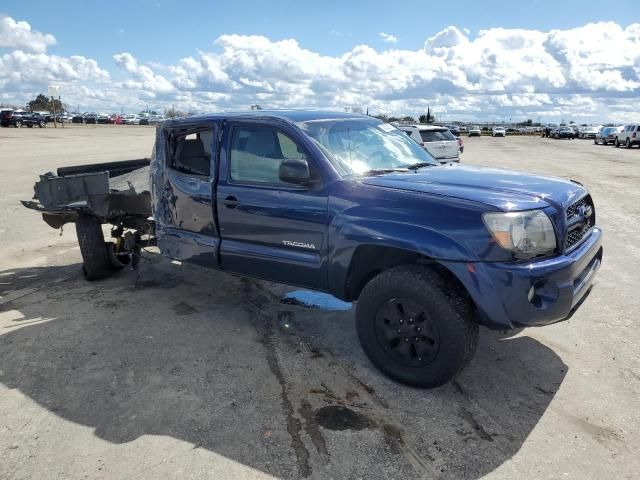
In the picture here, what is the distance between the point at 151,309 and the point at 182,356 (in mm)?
1189

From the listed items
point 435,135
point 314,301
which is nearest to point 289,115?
point 314,301

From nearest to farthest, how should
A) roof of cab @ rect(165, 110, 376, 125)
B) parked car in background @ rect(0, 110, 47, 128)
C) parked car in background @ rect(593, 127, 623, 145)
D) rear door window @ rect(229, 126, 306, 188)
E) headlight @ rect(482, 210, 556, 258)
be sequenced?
headlight @ rect(482, 210, 556, 258), rear door window @ rect(229, 126, 306, 188), roof of cab @ rect(165, 110, 376, 125), parked car in background @ rect(593, 127, 623, 145), parked car in background @ rect(0, 110, 47, 128)

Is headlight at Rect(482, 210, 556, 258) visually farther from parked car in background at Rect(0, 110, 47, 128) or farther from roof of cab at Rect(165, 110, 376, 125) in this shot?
parked car in background at Rect(0, 110, 47, 128)

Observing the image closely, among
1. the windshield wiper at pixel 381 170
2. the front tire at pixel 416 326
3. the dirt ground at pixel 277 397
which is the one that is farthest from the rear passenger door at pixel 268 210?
the dirt ground at pixel 277 397

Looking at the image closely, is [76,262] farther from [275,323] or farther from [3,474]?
[3,474]

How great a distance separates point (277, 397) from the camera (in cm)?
337

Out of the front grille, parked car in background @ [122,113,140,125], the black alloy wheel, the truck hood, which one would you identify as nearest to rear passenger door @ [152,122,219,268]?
the truck hood

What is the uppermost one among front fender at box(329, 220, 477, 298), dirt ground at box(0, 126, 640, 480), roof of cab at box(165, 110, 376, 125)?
roof of cab at box(165, 110, 376, 125)

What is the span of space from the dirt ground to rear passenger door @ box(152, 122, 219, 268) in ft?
2.17

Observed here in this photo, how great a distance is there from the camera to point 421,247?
3.23 m

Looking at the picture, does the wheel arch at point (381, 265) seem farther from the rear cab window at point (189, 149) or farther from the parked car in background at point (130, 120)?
the parked car in background at point (130, 120)

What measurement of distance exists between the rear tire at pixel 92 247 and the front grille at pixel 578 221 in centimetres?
476

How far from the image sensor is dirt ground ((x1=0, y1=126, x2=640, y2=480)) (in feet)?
9.05

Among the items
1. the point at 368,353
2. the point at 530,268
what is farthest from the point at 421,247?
the point at 368,353
